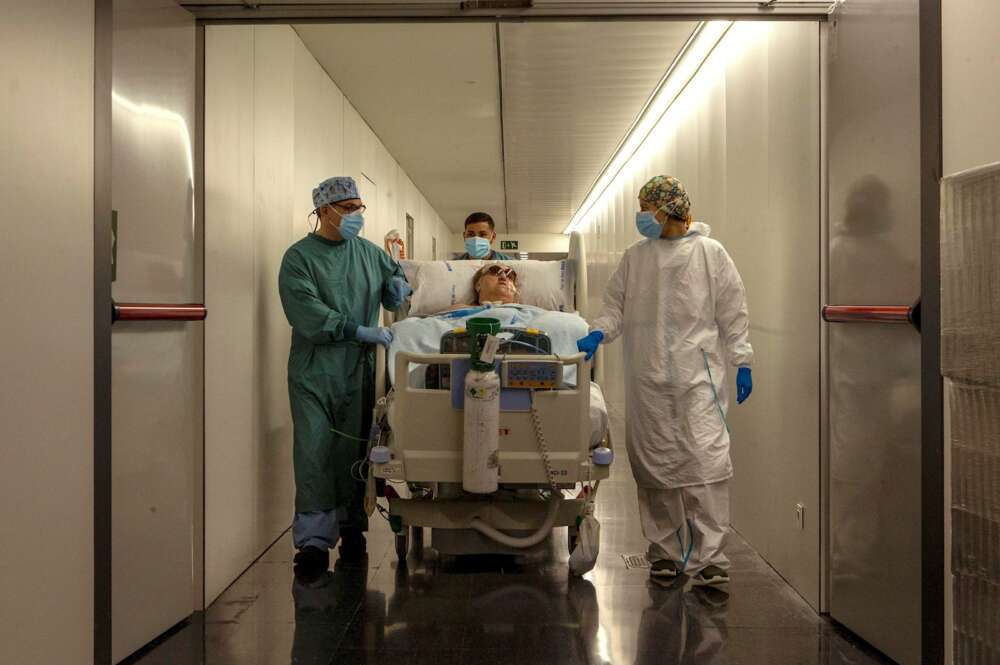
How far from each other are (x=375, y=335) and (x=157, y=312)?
1155 millimetres

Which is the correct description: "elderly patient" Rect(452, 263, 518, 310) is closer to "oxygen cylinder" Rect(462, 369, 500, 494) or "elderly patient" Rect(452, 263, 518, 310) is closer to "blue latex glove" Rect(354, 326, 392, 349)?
"blue latex glove" Rect(354, 326, 392, 349)

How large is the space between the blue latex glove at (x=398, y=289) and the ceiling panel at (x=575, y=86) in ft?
5.15

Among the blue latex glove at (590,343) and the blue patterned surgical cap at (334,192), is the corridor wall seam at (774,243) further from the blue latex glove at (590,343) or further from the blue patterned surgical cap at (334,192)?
the blue patterned surgical cap at (334,192)

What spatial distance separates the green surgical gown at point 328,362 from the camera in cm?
355

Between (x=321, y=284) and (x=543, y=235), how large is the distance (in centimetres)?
1421

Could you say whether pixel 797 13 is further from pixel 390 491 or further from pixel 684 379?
pixel 390 491

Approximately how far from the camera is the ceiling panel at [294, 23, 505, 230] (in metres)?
4.59

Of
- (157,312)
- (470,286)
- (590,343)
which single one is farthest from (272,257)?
(590,343)

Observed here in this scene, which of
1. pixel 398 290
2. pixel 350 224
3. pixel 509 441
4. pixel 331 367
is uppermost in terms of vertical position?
pixel 350 224

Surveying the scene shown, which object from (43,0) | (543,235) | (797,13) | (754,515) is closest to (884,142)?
(797,13)

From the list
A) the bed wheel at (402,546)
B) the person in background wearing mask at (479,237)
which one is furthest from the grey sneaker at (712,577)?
the person in background wearing mask at (479,237)

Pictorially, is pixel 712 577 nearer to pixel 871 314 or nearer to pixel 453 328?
pixel 871 314

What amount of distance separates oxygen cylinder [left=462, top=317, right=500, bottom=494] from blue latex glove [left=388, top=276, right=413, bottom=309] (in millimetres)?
1279

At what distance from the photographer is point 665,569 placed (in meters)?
3.39
